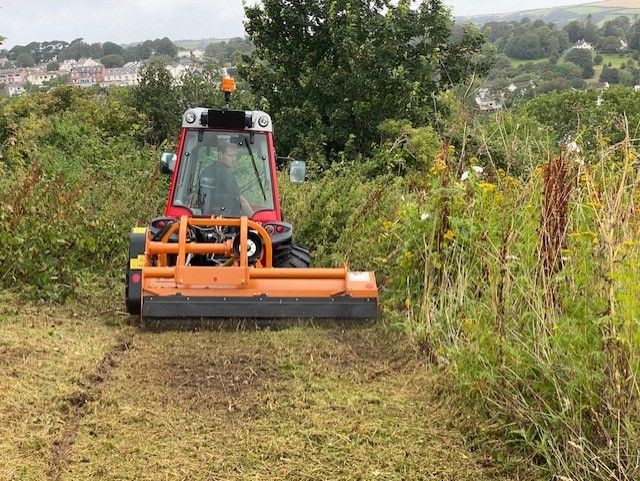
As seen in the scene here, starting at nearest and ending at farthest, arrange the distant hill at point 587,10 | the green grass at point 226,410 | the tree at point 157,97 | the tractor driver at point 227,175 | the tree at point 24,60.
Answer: the green grass at point 226,410
the tractor driver at point 227,175
the tree at point 157,97
the distant hill at point 587,10
the tree at point 24,60

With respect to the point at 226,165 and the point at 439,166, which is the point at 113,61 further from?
the point at 439,166

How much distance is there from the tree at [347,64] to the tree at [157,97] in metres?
8.83

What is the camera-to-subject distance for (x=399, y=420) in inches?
159

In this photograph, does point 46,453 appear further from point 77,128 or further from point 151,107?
point 151,107

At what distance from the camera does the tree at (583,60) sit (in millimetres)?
25859

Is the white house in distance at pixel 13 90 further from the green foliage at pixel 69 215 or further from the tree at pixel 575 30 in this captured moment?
the tree at pixel 575 30

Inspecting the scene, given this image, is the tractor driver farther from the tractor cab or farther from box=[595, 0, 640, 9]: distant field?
box=[595, 0, 640, 9]: distant field

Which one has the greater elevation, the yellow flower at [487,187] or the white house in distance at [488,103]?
the white house in distance at [488,103]

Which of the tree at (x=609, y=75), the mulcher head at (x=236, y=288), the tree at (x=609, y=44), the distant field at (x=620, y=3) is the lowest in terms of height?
the mulcher head at (x=236, y=288)

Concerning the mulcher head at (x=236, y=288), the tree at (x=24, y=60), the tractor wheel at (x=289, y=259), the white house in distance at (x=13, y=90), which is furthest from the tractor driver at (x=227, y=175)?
the tree at (x=24, y=60)

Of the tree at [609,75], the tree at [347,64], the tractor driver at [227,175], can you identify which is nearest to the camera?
the tractor driver at [227,175]

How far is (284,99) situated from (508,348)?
14433 mm

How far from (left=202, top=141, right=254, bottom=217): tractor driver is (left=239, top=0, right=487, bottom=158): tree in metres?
9.27

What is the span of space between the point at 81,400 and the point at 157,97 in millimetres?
24447
